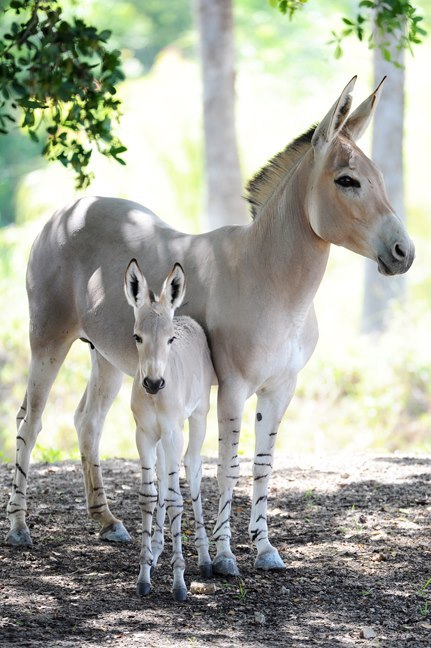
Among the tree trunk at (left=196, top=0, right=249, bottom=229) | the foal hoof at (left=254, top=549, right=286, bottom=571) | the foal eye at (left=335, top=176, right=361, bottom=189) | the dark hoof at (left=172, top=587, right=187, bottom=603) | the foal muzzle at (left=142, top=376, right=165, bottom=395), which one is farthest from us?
the tree trunk at (left=196, top=0, right=249, bottom=229)

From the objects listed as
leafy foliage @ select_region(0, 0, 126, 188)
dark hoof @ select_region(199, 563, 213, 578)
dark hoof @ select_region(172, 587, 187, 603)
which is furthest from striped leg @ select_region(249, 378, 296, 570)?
leafy foliage @ select_region(0, 0, 126, 188)

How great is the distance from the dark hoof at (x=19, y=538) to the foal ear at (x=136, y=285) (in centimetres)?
197

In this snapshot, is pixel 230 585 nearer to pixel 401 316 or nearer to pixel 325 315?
pixel 401 316

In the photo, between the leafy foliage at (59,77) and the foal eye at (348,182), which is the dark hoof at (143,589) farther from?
the leafy foliage at (59,77)

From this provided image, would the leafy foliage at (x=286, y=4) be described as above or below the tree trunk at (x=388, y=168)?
below

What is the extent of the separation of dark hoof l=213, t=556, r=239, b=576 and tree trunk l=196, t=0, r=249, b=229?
9643 mm

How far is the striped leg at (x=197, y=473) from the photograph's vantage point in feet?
16.7

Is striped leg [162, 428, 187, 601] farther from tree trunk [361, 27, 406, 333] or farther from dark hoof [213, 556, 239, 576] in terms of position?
tree trunk [361, 27, 406, 333]

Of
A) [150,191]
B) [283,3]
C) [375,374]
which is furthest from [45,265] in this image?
[150,191]

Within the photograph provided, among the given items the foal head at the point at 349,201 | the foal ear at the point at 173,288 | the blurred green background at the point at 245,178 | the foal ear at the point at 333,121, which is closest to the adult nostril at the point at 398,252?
the foal head at the point at 349,201

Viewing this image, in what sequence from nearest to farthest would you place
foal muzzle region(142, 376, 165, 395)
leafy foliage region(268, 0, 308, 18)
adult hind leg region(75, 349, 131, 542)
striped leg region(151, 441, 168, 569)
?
foal muzzle region(142, 376, 165, 395), striped leg region(151, 441, 168, 569), leafy foliage region(268, 0, 308, 18), adult hind leg region(75, 349, 131, 542)

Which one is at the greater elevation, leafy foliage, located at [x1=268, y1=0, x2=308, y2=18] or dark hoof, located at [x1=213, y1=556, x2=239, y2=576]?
leafy foliage, located at [x1=268, y1=0, x2=308, y2=18]

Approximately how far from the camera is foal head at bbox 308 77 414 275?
188 inches

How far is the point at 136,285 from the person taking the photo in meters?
4.73
